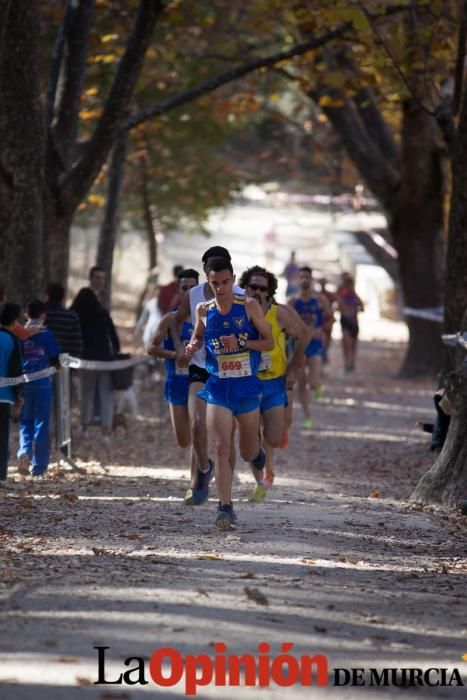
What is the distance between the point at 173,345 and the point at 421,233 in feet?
49.2

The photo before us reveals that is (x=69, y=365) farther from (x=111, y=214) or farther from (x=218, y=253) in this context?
(x=111, y=214)

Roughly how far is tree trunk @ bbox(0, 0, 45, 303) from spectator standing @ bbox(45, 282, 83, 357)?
908 millimetres

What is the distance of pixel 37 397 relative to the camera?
14297mm

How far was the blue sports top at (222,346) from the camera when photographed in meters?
10.1

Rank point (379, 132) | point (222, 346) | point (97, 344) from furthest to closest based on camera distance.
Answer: point (379, 132) < point (97, 344) < point (222, 346)

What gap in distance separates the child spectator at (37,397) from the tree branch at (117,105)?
384cm

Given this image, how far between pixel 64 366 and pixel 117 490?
187 cm

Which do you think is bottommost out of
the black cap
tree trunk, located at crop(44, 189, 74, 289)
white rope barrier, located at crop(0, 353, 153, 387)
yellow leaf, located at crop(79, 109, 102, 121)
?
white rope barrier, located at crop(0, 353, 153, 387)

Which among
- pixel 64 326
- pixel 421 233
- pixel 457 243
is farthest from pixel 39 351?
pixel 421 233

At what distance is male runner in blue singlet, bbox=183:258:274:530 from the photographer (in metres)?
10.1

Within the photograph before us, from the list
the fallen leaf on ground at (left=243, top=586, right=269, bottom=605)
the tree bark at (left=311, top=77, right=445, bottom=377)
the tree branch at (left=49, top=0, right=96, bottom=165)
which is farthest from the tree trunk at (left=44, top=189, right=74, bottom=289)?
the fallen leaf on ground at (left=243, top=586, right=269, bottom=605)

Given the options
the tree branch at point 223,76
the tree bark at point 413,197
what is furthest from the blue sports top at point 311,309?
the tree bark at point 413,197

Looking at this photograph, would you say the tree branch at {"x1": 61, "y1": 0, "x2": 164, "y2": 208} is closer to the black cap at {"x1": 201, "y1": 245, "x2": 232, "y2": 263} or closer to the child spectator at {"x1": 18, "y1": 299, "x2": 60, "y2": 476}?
the child spectator at {"x1": 18, "y1": 299, "x2": 60, "y2": 476}

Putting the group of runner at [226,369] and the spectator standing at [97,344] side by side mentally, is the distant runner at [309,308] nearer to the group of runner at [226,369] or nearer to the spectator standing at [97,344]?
the spectator standing at [97,344]
